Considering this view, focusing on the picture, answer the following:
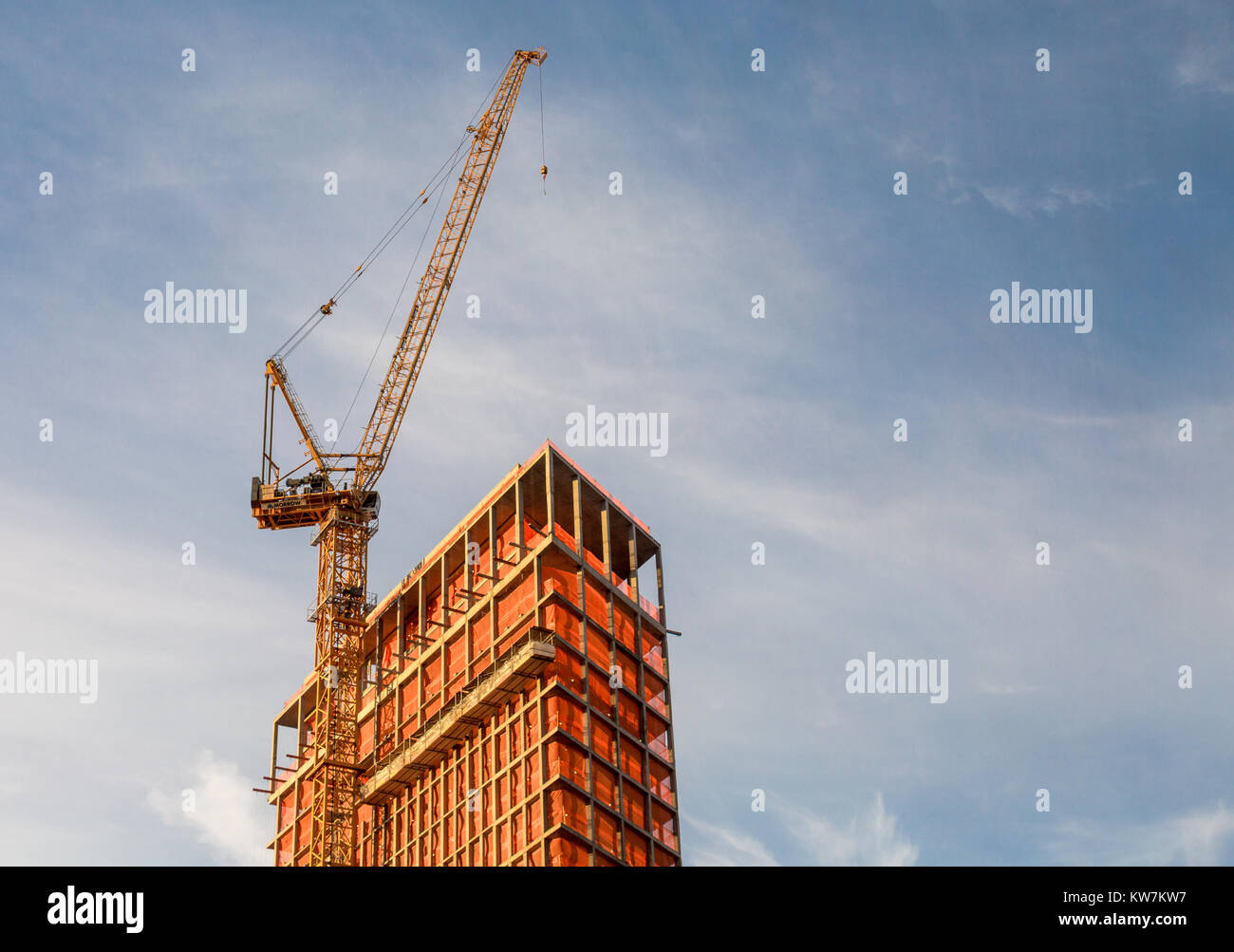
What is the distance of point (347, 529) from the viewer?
145m

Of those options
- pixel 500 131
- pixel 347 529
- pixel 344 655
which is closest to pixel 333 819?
pixel 344 655

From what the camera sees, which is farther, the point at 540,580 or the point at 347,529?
the point at 347,529

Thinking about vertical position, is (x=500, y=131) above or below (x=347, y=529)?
above

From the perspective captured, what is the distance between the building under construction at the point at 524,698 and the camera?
114312mm

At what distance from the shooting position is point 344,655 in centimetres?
13888

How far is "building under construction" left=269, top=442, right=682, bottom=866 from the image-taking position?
11431 centimetres

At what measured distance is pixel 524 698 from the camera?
118 m
